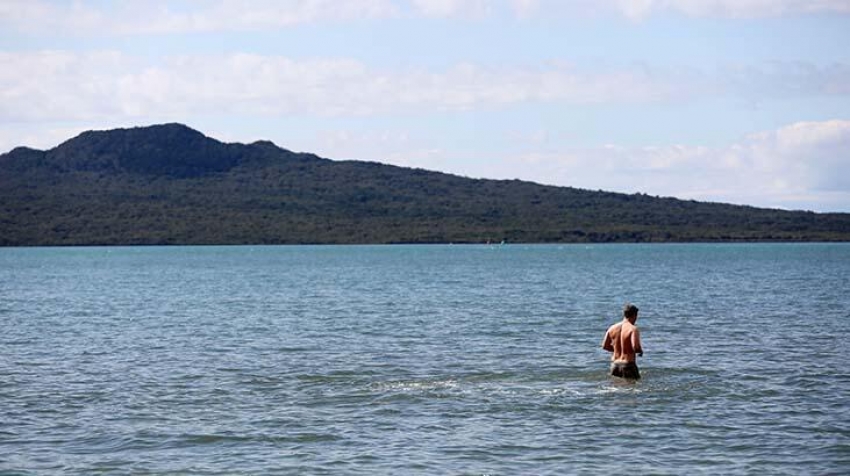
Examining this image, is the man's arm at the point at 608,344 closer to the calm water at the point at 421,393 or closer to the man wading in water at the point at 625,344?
the man wading in water at the point at 625,344

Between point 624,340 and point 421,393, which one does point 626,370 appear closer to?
point 624,340

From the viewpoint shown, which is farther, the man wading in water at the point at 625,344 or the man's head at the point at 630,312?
the man wading in water at the point at 625,344

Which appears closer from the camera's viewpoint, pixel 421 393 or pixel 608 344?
pixel 421 393

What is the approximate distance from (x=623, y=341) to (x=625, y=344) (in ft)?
0.39

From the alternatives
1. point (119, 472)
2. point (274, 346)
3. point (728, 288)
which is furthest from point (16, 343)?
point (728, 288)

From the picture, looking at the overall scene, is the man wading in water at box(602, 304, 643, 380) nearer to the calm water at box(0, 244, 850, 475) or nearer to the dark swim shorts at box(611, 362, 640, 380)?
the dark swim shorts at box(611, 362, 640, 380)

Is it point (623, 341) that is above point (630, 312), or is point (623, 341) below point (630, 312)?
below

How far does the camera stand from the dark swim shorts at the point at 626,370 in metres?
24.0

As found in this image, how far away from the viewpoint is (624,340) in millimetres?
23250

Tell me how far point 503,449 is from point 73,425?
7.86m

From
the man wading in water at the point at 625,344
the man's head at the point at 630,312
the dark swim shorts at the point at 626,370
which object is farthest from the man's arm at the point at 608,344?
the man's head at the point at 630,312

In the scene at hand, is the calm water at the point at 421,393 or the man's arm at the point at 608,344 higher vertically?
the man's arm at the point at 608,344

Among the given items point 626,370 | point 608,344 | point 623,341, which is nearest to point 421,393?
point 608,344

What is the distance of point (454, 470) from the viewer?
16.3 metres
